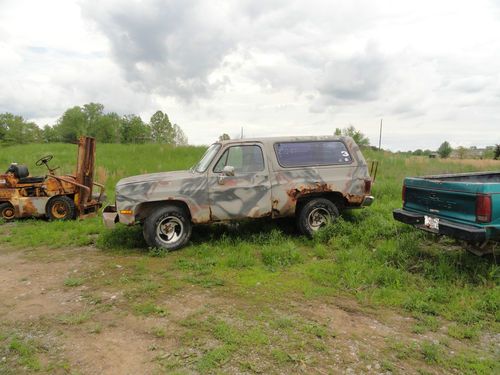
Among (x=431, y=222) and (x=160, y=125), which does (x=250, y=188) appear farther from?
(x=160, y=125)

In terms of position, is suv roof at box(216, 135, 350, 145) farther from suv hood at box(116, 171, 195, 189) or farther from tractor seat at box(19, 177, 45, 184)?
tractor seat at box(19, 177, 45, 184)

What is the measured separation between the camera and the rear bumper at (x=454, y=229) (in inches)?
189

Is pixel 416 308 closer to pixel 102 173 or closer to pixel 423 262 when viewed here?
pixel 423 262

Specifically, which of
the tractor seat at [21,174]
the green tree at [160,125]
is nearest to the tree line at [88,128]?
the green tree at [160,125]

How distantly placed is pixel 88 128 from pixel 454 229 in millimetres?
86068

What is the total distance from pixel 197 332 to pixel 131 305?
1.13 m

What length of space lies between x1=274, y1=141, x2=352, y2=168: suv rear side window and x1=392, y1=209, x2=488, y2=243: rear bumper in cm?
184

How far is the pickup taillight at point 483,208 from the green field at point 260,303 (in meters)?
0.80

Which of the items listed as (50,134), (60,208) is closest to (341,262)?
(60,208)

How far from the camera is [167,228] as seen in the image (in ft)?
22.2

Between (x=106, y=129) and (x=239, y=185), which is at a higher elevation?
(x=106, y=129)

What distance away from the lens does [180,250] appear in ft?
22.2

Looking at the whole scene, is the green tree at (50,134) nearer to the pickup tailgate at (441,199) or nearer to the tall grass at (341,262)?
the tall grass at (341,262)

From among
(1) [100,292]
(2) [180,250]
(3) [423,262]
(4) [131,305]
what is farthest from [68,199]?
(3) [423,262]
